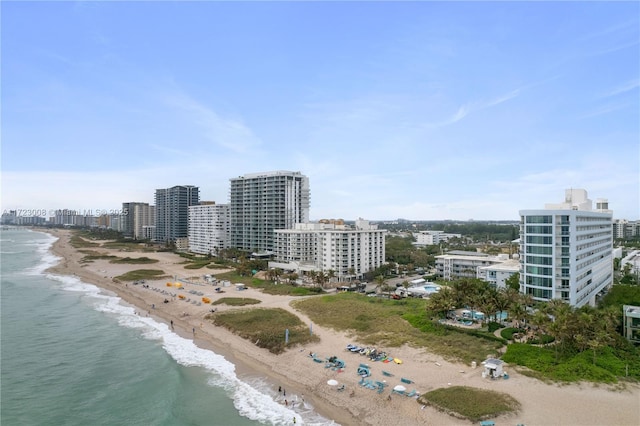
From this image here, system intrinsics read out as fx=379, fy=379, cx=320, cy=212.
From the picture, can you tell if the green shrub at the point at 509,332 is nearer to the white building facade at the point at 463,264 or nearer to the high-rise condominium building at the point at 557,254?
the high-rise condominium building at the point at 557,254

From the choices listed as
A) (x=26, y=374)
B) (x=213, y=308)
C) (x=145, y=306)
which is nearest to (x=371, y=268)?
(x=213, y=308)

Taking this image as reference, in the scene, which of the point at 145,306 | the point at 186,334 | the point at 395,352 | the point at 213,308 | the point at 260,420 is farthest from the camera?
the point at 145,306

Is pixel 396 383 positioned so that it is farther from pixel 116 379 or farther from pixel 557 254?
pixel 557 254

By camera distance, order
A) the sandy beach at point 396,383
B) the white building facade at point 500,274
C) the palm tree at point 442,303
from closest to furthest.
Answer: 1. the sandy beach at point 396,383
2. the palm tree at point 442,303
3. the white building facade at point 500,274

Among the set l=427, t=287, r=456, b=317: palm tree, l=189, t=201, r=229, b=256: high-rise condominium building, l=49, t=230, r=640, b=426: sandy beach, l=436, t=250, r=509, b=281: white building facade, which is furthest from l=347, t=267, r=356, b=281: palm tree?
l=189, t=201, r=229, b=256: high-rise condominium building

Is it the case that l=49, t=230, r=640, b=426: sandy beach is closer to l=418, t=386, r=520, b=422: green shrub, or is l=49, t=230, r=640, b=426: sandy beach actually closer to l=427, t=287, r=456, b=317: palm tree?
l=418, t=386, r=520, b=422: green shrub

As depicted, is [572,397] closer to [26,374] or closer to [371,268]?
[26,374]

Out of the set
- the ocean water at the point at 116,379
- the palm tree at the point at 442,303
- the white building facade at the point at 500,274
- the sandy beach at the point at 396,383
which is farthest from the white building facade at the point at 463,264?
the ocean water at the point at 116,379
